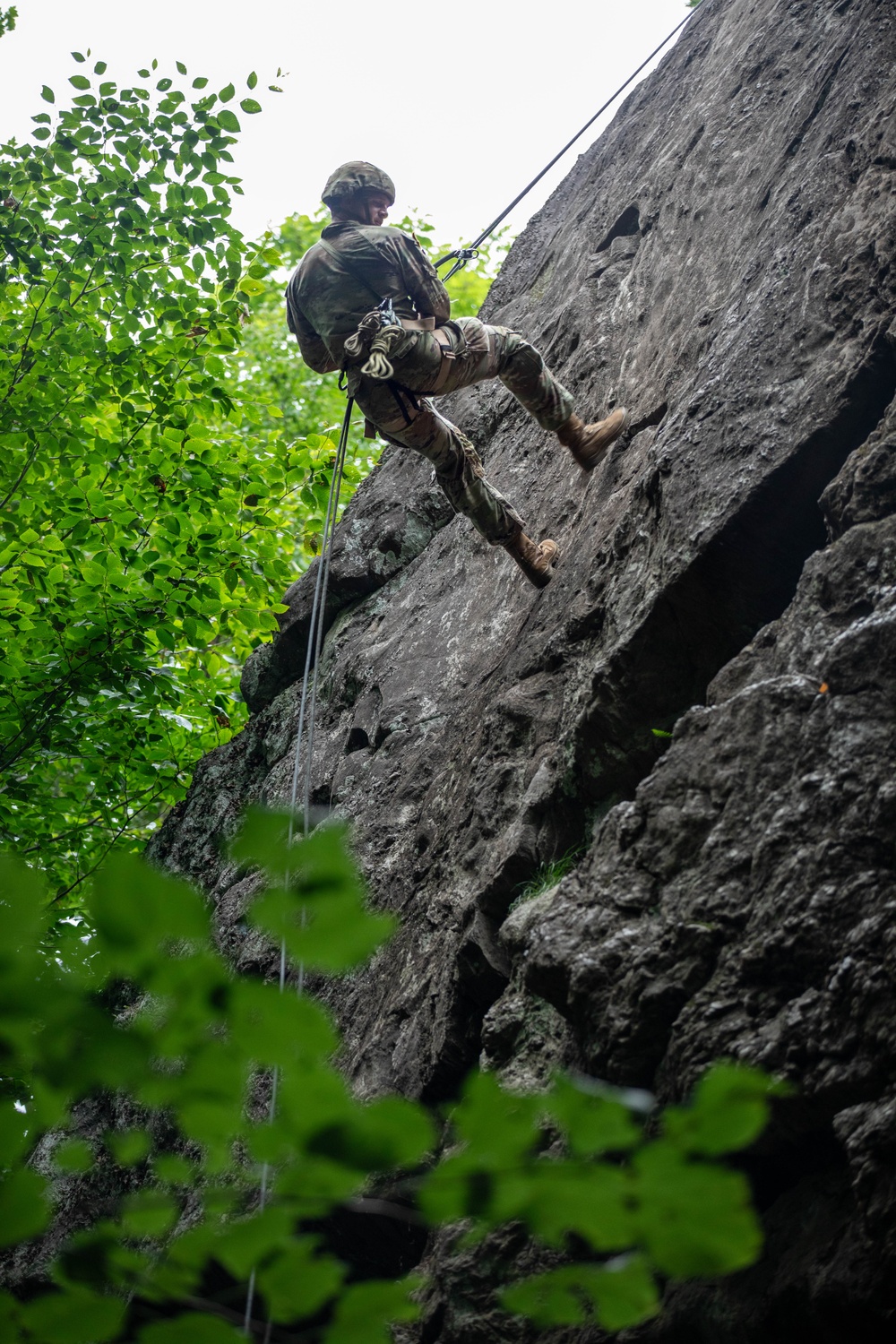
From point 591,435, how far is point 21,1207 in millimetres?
5362

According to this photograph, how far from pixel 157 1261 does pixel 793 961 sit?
193 cm

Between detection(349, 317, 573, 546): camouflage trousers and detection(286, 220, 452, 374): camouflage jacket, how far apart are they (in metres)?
0.24

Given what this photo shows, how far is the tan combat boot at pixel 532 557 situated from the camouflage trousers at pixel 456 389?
2.2 inches

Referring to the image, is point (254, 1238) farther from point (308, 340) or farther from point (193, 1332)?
point (308, 340)

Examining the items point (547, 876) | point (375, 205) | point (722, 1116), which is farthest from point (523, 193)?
point (722, 1116)

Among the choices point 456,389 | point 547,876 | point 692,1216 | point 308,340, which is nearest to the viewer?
point 692,1216


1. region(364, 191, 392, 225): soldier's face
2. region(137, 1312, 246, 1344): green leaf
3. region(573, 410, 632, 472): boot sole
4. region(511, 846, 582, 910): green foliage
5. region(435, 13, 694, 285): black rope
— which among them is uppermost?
region(435, 13, 694, 285): black rope

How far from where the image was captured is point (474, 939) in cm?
445

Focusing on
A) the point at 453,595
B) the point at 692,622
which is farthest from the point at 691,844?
the point at 453,595

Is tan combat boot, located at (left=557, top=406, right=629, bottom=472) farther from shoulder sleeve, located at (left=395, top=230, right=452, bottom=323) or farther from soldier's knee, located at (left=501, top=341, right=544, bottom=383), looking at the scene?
shoulder sleeve, located at (left=395, top=230, right=452, bottom=323)

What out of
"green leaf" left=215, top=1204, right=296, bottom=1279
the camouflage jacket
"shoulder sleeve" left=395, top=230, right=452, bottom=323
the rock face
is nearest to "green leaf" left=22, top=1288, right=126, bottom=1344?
"green leaf" left=215, top=1204, right=296, bottom=1279

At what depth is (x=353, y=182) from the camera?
6098 millimetres

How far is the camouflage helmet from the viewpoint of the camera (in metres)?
6.10

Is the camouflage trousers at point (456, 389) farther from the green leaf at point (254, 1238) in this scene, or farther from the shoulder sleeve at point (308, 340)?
the green leaf at point (254, 1238)
